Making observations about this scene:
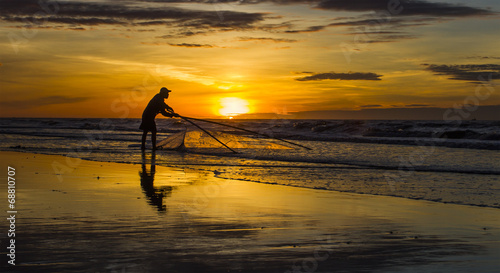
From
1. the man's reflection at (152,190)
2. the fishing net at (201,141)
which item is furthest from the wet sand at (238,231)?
the fishing net at (201,141)

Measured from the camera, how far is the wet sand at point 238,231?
419 centimetres

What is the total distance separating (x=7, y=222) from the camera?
5438mm

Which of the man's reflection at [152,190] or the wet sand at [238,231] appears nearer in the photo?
the wet sand at [238,231]

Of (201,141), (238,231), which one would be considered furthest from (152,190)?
(201,141)

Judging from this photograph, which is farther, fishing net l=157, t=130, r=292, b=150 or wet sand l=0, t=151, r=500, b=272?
fishing net l=157, t=130, r=292, b=150

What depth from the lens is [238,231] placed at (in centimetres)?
538

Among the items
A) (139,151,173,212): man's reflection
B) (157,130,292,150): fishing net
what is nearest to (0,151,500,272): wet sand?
(139,151,173,212): man's reflection

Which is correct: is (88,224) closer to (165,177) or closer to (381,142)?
(165,177)

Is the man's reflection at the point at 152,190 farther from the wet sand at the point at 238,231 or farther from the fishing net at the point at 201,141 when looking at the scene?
the fishing net at the point at 201,141

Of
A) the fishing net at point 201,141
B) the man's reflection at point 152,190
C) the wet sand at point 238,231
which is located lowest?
the wet sand at point 238,231

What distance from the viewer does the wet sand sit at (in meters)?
4.19

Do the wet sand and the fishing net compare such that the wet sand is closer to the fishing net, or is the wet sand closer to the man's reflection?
the man's reflection

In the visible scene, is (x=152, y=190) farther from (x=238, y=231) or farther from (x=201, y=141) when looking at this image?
(x=201, y=141)

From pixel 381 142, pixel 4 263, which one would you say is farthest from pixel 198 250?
pixel 381 142
